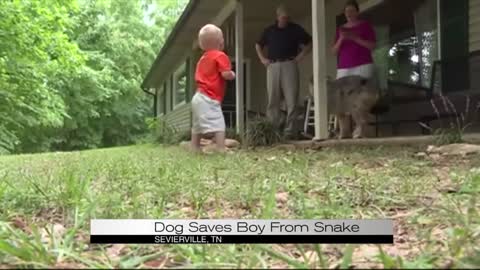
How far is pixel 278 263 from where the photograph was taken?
60.0 inches

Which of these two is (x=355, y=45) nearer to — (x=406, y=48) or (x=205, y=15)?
(x=406, y=48)

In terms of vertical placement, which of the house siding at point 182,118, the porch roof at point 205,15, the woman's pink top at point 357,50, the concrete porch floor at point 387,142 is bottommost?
the concrete porch floor at point 387,142

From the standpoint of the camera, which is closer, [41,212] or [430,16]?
[41,212]

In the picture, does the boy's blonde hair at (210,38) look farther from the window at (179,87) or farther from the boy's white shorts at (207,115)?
the window at (179,87)

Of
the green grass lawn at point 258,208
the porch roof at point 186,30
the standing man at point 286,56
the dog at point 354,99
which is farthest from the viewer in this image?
the porch roof at point 186,30

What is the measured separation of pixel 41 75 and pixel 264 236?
15298 mm

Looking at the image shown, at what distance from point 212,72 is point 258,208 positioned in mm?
3906

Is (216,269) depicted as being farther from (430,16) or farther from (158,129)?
(158,129)

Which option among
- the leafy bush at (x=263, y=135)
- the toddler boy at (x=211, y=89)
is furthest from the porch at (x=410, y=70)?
the toddler boy at (x=211, y=89)

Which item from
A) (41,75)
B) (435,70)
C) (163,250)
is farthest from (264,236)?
(41,75)

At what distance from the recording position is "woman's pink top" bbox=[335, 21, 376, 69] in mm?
6578

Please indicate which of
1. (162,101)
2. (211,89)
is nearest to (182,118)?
(162,101)

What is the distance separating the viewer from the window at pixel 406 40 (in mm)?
7293

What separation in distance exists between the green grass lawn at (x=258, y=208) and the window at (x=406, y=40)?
3486 millimetres
